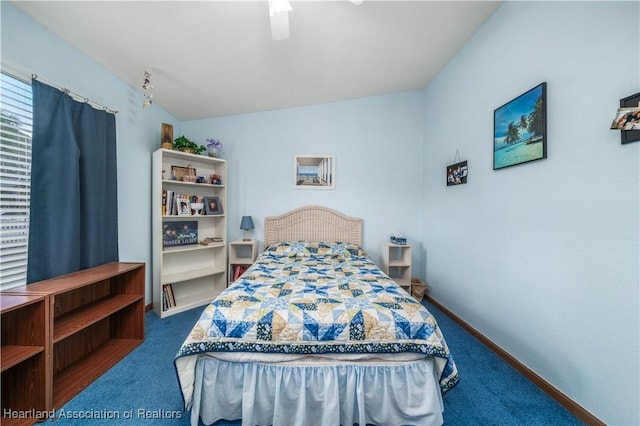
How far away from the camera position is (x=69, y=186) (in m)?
1.76

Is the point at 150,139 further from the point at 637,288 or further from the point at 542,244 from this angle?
the point at 637,288

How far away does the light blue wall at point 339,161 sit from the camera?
3.41 metres

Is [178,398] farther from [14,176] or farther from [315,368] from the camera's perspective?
[14,176]

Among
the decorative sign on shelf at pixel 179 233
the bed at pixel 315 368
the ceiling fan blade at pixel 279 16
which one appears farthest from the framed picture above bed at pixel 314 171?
the bed at pixel 315 368

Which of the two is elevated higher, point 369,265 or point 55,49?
point 55,49

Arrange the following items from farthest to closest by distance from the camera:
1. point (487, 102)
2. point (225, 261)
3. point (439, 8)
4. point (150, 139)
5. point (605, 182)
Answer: point (225, 261) → point (150, 139) → point (487, 102) → point (439, 8) → point (605, 182)

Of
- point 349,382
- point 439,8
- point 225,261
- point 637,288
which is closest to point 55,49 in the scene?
point 225,261

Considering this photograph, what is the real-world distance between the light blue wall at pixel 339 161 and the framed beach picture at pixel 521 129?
56.7 inches

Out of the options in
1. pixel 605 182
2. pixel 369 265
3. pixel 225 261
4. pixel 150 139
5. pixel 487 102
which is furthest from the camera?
pixel 225 261

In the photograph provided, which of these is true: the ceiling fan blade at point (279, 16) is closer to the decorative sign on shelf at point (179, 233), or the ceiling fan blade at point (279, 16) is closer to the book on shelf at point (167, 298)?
the decorative sign on shelf at point (179, 233)

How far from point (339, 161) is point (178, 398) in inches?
120

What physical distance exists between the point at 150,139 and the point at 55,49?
106 centimetres

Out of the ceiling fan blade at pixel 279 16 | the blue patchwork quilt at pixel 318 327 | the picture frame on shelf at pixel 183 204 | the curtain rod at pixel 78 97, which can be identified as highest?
the ceiling fan blade at pixel 279 16

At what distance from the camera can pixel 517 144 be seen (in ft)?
5.95
